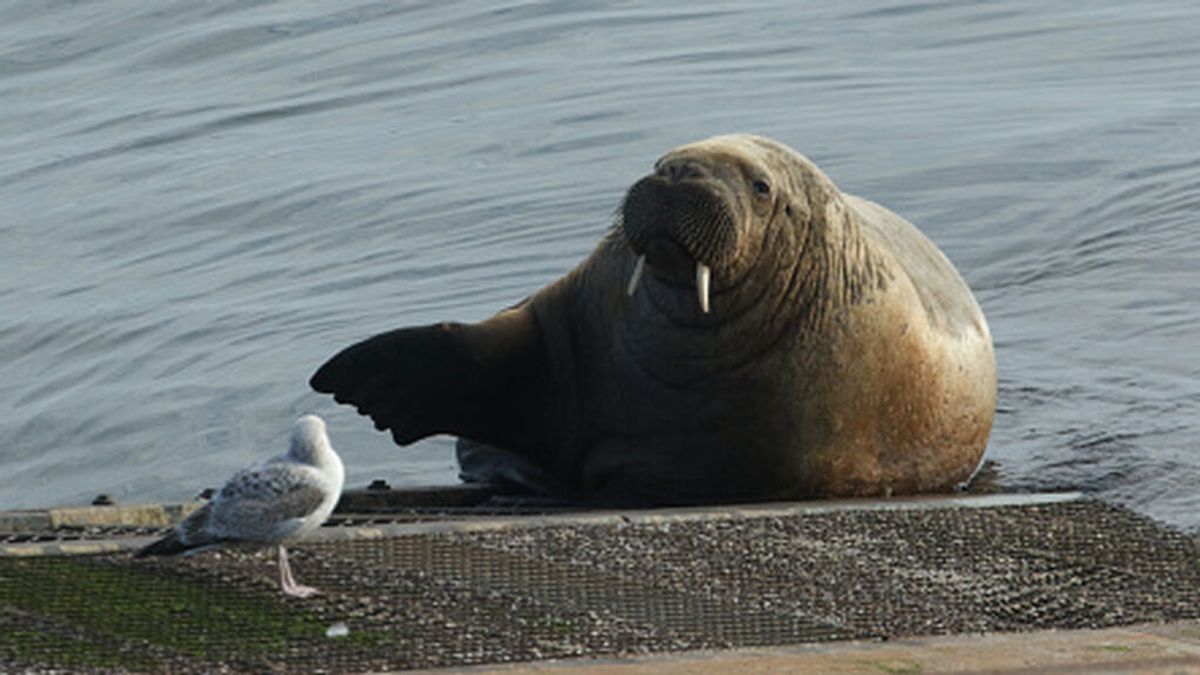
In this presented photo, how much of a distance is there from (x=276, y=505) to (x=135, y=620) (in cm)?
39

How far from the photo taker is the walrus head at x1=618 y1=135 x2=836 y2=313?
313 inches

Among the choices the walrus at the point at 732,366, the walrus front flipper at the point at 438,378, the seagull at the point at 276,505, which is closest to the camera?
the seagull at the point at 276,505

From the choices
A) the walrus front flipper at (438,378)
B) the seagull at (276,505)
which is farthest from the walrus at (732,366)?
the seagull at (276,505)

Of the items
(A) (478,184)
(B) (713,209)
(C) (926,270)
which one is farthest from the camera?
(A) (478,184)

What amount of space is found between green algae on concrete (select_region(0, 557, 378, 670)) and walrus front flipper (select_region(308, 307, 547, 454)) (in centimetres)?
277

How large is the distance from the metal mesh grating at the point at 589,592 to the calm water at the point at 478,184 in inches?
73.9

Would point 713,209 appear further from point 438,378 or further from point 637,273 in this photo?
point 438,378

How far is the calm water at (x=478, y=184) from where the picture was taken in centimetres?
1163

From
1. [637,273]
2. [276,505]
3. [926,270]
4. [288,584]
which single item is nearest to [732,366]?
[637,273]

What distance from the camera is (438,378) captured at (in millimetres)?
8898

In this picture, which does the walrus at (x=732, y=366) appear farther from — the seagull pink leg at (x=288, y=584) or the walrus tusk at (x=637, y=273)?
the seagull pink leg at (x=288, y=584)

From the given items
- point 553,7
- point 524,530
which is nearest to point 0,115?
point 553,7

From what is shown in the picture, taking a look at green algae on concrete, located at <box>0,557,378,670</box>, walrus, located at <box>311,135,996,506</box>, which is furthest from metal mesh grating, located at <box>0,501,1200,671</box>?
walrus, located at <box>311,135,996,506</box>

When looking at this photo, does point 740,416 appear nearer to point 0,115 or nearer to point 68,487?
point 68,487
